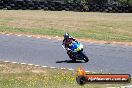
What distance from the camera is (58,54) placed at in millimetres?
20062

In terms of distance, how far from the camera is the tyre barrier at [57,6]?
44.9 m

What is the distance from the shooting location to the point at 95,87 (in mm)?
13164

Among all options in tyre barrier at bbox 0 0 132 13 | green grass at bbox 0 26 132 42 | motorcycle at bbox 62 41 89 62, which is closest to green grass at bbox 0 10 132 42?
green grass at bbox 0 26 132 42

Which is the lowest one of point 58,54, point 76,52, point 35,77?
point 58,54

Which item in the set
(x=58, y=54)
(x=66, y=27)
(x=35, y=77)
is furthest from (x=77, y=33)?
(x=35, y=77)

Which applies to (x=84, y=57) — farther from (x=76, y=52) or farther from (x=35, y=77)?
(x=35, y=77)

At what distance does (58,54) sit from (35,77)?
5.15m

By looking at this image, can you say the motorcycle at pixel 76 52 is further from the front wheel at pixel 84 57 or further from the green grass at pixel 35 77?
the green grass at pixel 35 77

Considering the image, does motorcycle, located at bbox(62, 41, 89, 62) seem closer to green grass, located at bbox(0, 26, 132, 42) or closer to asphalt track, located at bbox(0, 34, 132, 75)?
asphalt track, located at bbox(0, 34, 132, 75)

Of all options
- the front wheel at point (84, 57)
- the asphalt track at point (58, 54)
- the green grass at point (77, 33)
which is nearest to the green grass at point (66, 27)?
the green grass at point (77, 33)

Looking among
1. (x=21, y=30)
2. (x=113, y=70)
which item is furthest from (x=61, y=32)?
(x=113, y=70)

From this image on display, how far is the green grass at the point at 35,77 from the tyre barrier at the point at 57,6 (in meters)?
28.2

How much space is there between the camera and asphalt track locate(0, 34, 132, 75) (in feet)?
57.9

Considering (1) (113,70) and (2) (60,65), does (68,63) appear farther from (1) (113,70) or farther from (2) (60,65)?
(1) (113,70)
